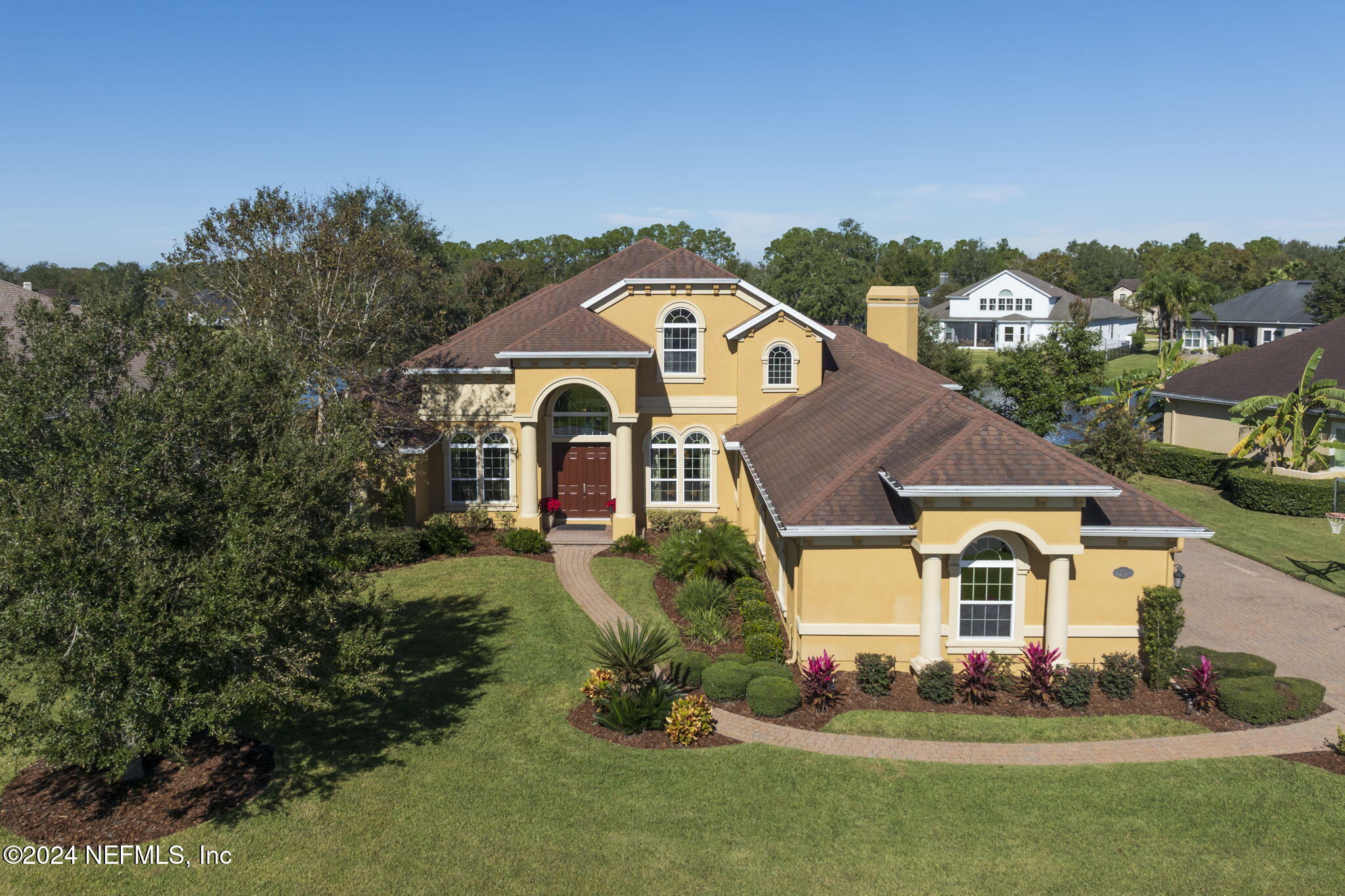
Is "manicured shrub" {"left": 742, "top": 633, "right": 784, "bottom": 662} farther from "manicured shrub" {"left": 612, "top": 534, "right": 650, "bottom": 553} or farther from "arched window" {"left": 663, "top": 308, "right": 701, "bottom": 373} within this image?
"arched window" {"left": 663, "top": 308, "right": 701, "bottom": 373}

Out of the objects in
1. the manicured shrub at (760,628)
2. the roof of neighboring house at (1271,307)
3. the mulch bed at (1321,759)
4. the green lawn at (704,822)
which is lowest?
the green lawn at (704,822)

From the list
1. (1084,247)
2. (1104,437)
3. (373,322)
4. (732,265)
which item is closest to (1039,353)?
(1104,437)

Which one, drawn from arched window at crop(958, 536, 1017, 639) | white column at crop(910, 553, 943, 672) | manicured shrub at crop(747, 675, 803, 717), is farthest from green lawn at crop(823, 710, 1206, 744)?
→ arched window at crop(958, 536, 1017, 639)

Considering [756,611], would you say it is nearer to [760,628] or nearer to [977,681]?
[760,628]

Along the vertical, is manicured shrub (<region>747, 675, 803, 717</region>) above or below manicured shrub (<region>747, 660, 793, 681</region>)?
below

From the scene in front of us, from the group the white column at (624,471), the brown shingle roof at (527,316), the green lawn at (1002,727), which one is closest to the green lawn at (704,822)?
the green lawn at (1002,727)

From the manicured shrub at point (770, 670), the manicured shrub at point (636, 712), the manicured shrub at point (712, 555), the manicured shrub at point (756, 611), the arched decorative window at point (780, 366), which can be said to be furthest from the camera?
the arched decorative window at point (780, 366)

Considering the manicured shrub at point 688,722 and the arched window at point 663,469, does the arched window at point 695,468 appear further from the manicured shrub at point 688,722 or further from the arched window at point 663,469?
the manicured shrub at point 688,722
